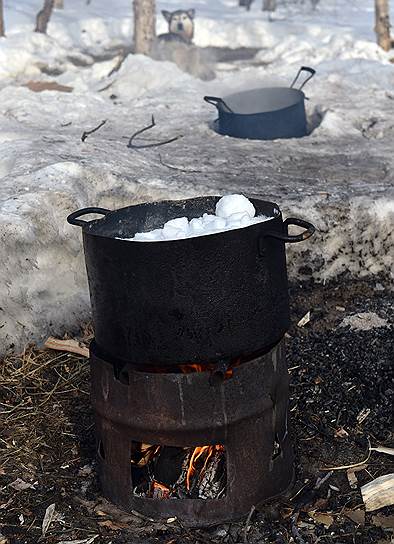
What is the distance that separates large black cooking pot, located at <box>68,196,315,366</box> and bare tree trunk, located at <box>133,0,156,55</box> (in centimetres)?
1610

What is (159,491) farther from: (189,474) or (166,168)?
(166,168)

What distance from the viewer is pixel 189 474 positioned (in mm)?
3641

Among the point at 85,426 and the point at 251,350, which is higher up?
the point at 251,350

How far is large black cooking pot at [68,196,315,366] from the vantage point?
3.24 meters

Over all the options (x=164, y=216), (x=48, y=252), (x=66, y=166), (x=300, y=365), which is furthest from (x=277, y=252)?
(x=66, y=166)

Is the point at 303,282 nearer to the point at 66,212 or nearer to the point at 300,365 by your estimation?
the point at 300,365

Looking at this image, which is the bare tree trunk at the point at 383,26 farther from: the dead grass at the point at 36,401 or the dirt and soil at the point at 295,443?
the dead grass at the point at 36,401

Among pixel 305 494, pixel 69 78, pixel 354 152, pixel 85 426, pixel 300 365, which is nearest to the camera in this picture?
pixel 305 494

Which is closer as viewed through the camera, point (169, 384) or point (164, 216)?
point (169, 384)

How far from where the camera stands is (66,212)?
5746 millimetres

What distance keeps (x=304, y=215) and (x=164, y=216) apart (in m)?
2.51

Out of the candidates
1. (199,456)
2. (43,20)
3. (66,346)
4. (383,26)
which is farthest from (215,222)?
(43,20)

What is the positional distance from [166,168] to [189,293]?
418 centimetres

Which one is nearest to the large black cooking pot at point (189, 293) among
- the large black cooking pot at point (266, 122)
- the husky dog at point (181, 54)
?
the large black cooking pot at point (266, 122)
